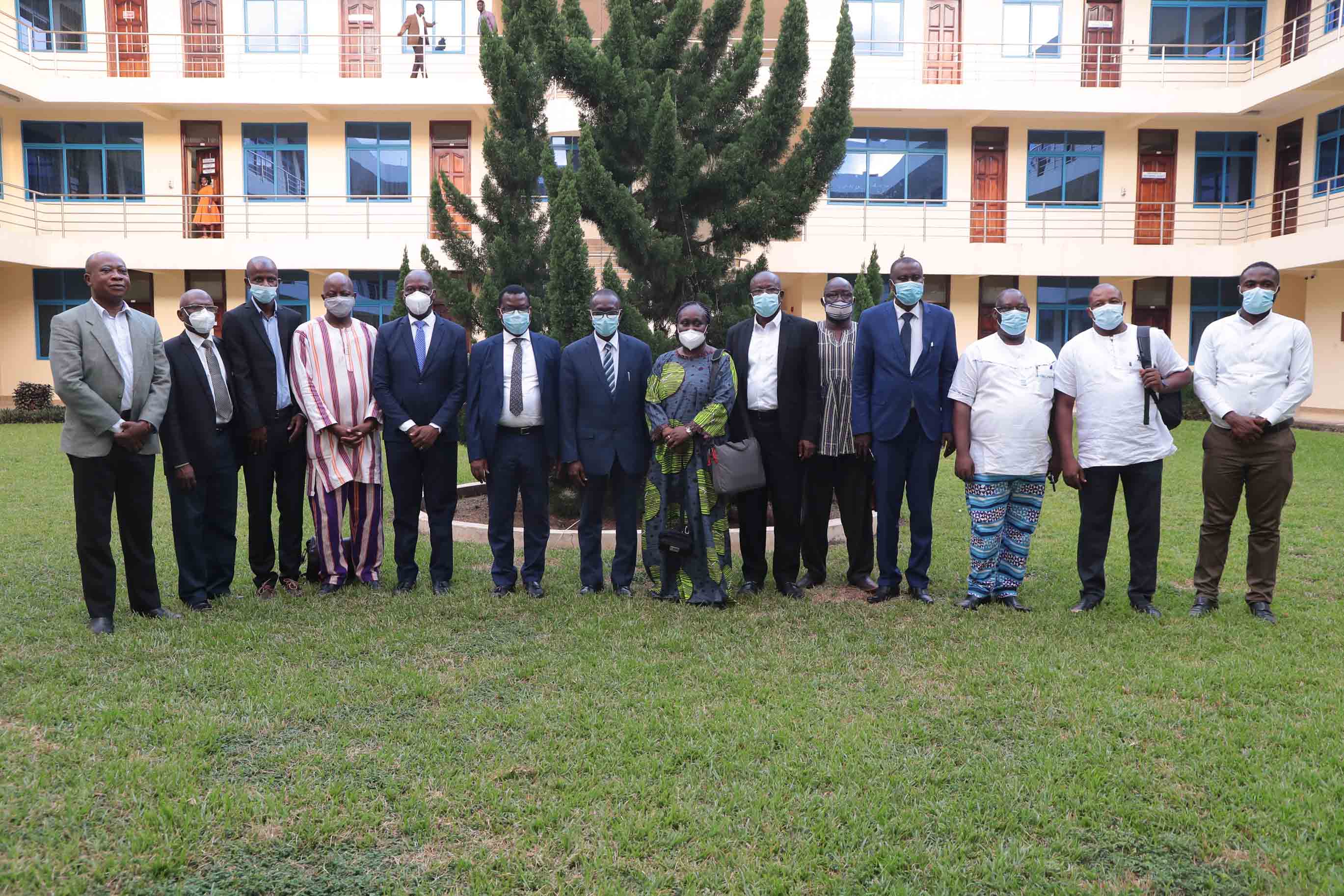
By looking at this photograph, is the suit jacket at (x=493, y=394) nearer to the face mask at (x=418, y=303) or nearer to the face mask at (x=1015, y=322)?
the face mask at (x=418, y=303)

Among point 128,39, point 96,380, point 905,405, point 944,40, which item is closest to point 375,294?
point 128,39

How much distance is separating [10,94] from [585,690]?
22.0 meters

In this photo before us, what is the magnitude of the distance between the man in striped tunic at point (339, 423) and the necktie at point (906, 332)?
3492 mm

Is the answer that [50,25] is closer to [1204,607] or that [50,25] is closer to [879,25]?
[879,25]

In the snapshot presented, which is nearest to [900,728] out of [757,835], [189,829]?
[757,835]

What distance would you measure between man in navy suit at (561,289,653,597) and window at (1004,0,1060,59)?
1847 cm

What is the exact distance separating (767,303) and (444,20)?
1840 centimetres

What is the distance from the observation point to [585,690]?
4.58m

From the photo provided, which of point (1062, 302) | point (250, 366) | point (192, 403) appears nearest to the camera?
point (192, 403)

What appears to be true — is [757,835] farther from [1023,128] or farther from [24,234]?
[24,234]

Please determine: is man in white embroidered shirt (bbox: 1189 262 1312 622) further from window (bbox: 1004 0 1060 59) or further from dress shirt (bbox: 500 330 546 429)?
window (bbox: 1004 0 1060 59)

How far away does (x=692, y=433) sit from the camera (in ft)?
20.2

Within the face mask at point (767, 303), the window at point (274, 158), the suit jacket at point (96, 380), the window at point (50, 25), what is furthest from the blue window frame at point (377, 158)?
Result: the face mask at point (767, 303)

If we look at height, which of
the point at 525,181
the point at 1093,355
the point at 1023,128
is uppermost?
the point at 1023,128
